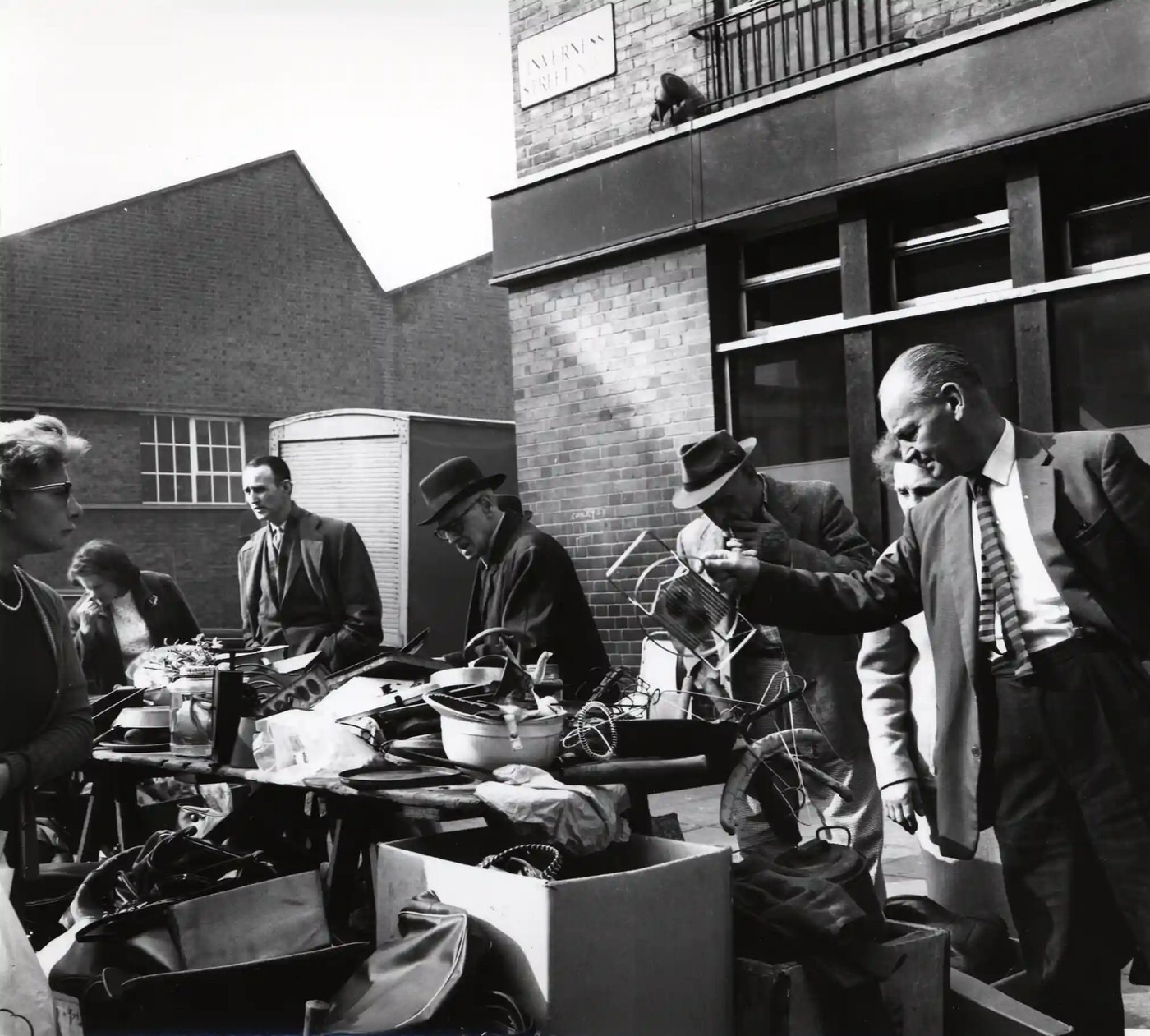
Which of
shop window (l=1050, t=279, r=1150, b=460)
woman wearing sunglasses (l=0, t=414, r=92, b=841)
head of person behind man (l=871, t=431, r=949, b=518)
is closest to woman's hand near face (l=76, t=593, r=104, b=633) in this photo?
woman wearing sunglasses (l=0, t=414, r=92, b=841)

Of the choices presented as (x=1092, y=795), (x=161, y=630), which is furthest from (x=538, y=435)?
(x=1092, y=795)

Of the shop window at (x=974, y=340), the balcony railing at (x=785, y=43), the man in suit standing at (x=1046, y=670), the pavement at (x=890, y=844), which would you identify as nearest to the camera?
the man in suit standing at (x=1046, y=670)

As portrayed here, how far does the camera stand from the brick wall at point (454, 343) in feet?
74.5

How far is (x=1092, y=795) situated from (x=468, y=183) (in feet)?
23.3

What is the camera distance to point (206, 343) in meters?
20.4

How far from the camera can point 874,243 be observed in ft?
23.7

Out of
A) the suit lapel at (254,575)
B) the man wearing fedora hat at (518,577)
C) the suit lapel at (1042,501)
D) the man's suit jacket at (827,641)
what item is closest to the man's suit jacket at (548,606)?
the man wearing fedora hat at (518,577)

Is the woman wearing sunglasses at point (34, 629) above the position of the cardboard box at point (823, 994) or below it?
above

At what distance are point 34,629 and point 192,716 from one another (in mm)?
725

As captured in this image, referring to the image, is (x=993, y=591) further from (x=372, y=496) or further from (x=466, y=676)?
(x=372, y=496)

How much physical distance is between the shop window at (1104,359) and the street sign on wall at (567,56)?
145 inches

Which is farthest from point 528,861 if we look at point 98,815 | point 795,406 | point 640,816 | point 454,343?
point 454,343

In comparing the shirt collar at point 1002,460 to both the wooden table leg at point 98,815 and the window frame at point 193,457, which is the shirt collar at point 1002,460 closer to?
the wooden table leg at point 98,815

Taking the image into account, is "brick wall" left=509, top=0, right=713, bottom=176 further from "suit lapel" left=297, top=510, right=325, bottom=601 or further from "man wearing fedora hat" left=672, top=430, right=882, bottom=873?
"man wearing fedora hat" left=672, top=430, right=882, bottom=873
